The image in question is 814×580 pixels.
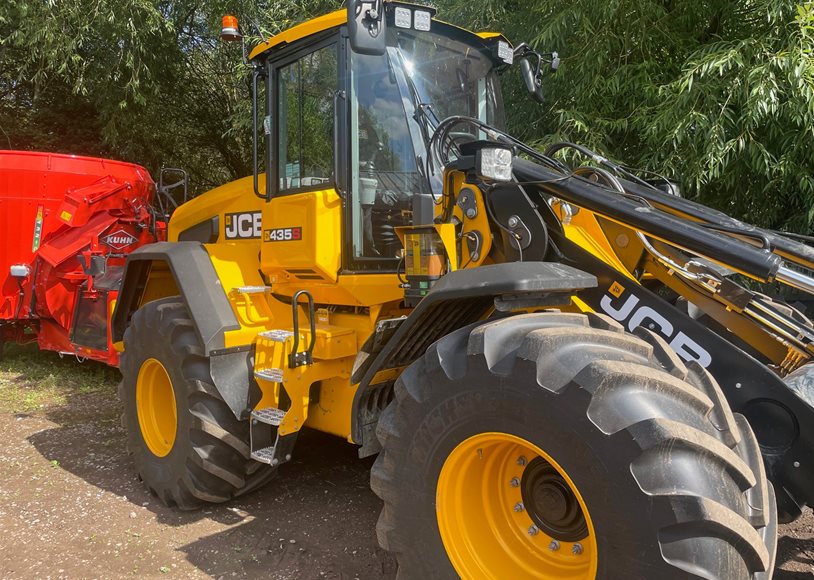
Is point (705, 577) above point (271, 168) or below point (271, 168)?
below

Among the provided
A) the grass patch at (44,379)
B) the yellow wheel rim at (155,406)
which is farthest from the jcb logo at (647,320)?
the grass patch at (44,379)

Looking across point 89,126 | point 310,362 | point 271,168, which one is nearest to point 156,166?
point 89,126

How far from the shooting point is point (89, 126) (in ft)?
40.0

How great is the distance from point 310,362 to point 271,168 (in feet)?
4.07

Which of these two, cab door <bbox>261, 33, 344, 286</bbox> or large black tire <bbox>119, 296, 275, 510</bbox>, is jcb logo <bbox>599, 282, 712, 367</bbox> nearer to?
cab door <bbox>261, 33, 344, 286</bbox>

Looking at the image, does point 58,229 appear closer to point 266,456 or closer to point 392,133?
point 266,456

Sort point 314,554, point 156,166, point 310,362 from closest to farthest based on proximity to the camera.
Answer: point 314,554 → point 310,362 → point 156,166

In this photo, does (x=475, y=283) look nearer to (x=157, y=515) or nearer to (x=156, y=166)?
(x=157, y=515)

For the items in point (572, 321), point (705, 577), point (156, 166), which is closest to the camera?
point (705, 577)

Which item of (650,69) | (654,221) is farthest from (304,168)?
(650,69)

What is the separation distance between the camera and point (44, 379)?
7.02 m

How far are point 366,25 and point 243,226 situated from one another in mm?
1961

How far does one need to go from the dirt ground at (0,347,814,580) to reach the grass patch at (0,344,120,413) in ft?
3.33

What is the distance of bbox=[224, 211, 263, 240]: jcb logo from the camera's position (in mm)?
4191
